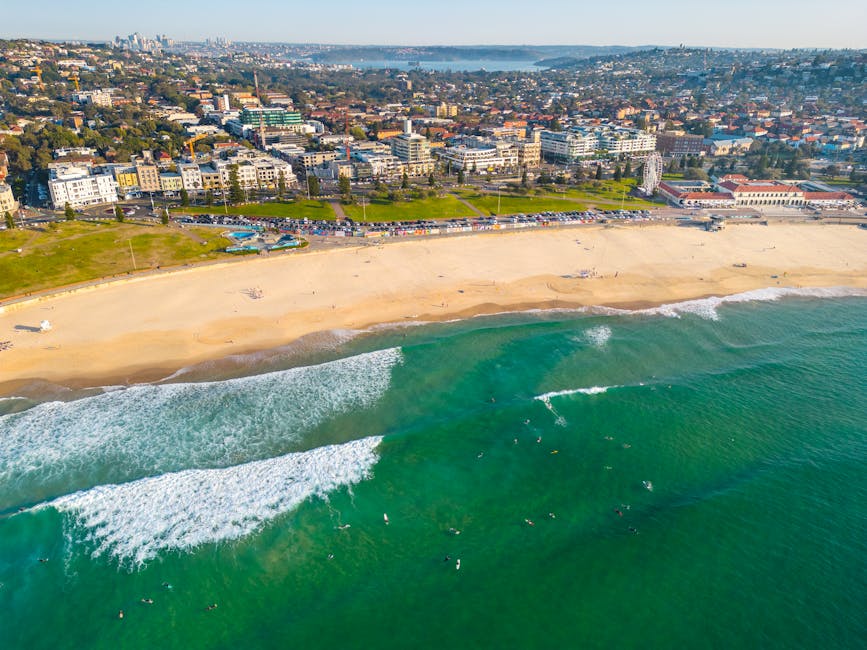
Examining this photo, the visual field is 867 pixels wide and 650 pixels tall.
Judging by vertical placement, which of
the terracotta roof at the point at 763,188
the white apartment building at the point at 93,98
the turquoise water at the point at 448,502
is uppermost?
the white apartment building at the point at 93,98

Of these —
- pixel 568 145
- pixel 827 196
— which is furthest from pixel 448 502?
pixel 568 145

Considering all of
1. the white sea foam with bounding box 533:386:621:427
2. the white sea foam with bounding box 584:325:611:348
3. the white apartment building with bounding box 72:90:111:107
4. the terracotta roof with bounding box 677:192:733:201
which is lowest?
the white sea foam with bounding box 533:386:621:427

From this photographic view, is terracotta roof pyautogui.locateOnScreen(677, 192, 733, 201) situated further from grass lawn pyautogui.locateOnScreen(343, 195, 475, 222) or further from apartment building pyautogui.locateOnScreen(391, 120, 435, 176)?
apartment building pyautogui.locateOnScreen(391, 120, 435, 176)

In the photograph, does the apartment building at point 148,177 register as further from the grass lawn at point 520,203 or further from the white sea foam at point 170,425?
the white sea foam at point 170,425

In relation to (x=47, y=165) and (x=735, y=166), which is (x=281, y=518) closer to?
(x=47, y=165)

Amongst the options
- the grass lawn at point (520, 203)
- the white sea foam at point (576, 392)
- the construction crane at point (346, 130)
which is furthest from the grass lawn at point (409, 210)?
the white sea foam at point (576, 392)

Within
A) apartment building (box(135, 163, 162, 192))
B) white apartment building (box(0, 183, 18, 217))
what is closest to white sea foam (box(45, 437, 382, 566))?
white apartment building (box(0, 183, 18, 217))
